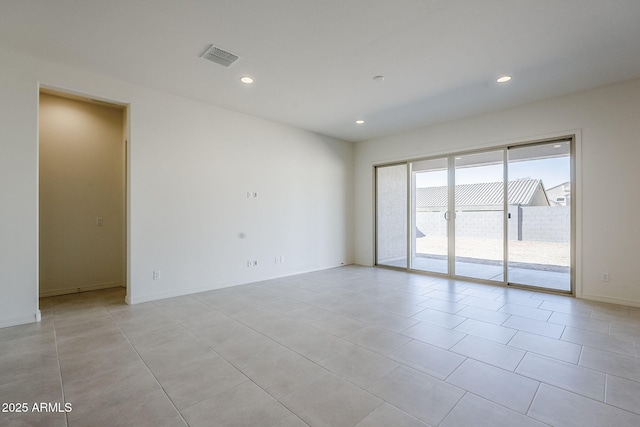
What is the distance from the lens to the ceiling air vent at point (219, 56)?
125 inches

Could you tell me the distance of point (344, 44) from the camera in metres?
3.07

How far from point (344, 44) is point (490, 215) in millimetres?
Answer: 3941

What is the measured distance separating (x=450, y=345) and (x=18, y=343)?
4.07 meters

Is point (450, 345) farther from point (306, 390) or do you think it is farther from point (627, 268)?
point (627, 268)

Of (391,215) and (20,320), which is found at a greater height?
(391,215)

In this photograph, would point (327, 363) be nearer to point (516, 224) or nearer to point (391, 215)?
point (516, 224)

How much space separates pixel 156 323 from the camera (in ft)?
10.8

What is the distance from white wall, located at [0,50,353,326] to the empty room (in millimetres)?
29

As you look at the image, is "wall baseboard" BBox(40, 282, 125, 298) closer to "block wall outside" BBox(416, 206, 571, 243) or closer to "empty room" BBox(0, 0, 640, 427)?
"empty room" BBox(0, 0, 640, 427)

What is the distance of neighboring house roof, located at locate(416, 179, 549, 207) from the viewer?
4797mm

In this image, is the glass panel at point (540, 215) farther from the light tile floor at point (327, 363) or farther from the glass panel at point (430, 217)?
the glass panel at point (430, 217)

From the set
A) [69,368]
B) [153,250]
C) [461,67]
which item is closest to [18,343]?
[69,368]

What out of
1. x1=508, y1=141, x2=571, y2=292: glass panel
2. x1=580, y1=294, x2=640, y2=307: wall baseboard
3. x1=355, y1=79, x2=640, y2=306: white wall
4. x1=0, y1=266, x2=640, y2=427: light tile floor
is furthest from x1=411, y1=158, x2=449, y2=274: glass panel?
x1=580, y1=294, x2=640, y2=307: wall baseboard

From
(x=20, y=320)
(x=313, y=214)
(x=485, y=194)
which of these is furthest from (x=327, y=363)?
(x=485, y=194)
